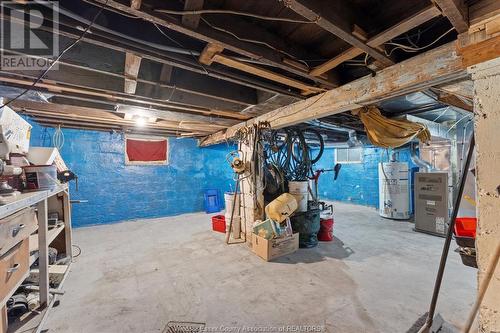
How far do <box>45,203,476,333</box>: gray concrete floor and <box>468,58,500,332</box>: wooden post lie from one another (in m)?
0.69

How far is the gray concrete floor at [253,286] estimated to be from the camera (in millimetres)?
1756

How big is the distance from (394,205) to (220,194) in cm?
448

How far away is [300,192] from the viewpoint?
334 centimetres

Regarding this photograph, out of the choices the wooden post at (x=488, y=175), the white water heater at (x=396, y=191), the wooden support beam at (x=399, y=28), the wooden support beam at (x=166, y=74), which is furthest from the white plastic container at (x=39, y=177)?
the white water heater at (x=396, y=191)

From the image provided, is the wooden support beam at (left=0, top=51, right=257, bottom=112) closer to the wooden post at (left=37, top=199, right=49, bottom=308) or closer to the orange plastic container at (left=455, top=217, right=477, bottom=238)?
the wooden post at (left=37, top=199, right=49, bottom=308)

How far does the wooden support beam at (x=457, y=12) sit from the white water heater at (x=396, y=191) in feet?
15.0

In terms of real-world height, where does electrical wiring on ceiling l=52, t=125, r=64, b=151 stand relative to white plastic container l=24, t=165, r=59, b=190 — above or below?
above

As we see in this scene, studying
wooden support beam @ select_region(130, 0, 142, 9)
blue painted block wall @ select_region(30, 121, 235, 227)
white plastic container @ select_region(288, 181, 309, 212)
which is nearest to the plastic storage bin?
blue painted block wall @ select_region(30, 121, 235, 227)

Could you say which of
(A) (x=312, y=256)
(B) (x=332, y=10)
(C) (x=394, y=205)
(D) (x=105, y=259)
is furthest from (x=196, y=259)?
(C) (x=394, y=205)

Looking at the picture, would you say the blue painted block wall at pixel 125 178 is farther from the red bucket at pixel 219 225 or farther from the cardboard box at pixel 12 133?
the cardboard box at pixel 12 133

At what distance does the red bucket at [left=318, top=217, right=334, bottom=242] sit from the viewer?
3568 mm

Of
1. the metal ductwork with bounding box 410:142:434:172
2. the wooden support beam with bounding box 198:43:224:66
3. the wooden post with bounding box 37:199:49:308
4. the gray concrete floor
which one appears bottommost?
the gray concrete floor

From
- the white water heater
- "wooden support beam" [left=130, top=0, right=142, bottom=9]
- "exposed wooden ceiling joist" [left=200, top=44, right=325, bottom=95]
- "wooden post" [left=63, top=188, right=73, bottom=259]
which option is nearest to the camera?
"wooden support beam" [left=130, top=0, right=142, bottom=9]

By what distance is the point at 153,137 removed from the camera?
5.42m
